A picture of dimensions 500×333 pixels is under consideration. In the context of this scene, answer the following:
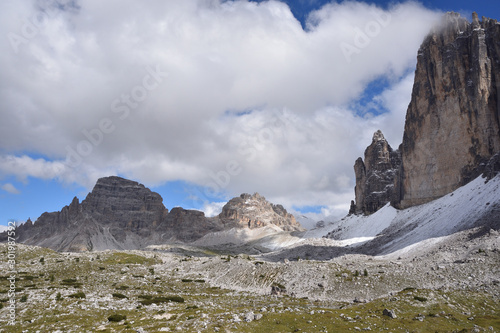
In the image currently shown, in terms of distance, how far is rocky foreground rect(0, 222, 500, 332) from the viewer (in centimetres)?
2773

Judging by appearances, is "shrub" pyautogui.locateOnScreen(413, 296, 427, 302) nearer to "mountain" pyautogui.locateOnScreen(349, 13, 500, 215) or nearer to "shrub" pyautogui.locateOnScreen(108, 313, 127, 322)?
"shrub" pyautogui.locateOnScreen(108, 313, 127, 322)

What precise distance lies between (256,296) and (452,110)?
485 ft

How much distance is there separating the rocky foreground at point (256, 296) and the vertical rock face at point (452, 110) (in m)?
87.4

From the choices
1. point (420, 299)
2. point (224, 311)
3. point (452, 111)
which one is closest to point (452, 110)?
point (452, 111)

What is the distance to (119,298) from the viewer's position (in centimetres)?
4116

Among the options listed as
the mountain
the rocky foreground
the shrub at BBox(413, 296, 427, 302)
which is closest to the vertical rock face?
the mountain

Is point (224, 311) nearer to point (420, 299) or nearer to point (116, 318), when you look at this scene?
point (116, 318)

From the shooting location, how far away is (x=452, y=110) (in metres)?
151

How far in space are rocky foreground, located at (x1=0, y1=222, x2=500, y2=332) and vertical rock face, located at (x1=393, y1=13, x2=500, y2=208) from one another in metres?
87.4

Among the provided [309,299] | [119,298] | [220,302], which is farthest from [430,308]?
[119,298]

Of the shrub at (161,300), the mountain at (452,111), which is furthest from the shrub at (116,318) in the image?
the mountain at (452,111)

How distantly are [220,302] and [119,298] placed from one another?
13.0m

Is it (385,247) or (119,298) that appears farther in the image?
(385,247)

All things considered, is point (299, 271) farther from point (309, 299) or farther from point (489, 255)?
point (489, 255)
